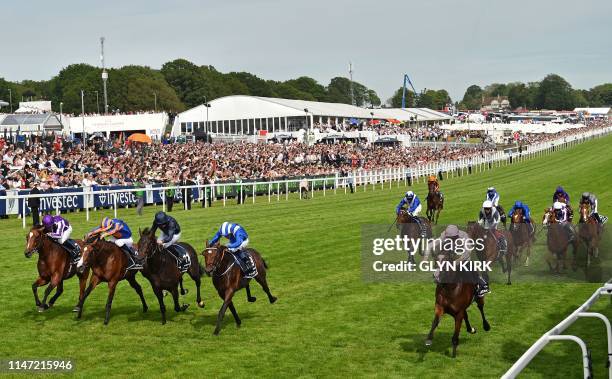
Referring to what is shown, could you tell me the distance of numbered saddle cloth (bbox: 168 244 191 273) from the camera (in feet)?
41.3

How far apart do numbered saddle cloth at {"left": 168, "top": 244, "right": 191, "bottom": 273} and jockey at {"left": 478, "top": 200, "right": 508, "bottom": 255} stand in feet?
16.7

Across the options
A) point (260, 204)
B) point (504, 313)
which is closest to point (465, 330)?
point (504, 313)

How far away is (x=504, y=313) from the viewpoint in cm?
1283

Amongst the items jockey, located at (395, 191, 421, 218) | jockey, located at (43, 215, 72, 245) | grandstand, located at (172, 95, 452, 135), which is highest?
grandstand, located at (172, 95, 452, 135)

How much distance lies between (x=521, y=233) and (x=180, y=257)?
640 cm

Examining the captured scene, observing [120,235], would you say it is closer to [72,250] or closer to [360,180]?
[72,250]

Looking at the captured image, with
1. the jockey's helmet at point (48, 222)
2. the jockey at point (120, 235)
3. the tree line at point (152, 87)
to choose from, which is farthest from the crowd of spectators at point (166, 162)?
the tree line at point (152, 87)

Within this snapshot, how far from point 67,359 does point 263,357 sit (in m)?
2.51

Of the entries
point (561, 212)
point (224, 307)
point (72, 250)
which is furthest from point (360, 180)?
point (224, 307)

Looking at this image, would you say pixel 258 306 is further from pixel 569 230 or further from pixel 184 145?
pixel 184 145

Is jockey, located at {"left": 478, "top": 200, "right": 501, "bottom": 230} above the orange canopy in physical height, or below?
below

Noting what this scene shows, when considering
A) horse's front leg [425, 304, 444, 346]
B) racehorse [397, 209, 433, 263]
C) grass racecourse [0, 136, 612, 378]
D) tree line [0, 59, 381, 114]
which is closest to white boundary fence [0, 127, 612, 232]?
grass racecourse [0, 136, 612, 378]

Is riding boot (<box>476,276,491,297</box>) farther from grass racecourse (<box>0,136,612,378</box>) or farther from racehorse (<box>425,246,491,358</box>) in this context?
grass racecourse (<box>0,136,612,378</box>)

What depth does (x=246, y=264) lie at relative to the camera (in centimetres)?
1208
